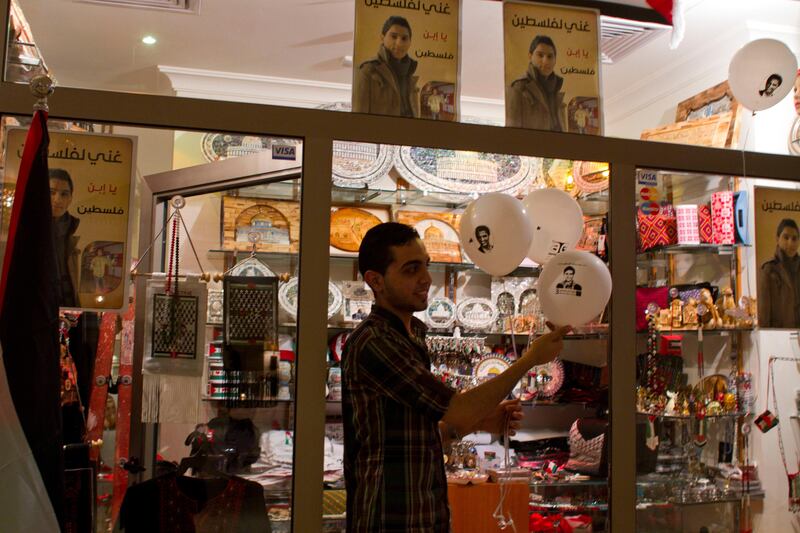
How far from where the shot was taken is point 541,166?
2.56 m

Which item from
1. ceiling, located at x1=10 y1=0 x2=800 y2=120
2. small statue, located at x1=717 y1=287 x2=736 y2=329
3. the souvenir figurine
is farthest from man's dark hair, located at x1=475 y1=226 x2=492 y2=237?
small statue, located at x1=717 y1=287 x2=736 y2=329

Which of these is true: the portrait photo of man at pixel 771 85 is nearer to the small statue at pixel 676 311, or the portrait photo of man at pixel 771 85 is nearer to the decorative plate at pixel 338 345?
the small statue at pixel 676 311

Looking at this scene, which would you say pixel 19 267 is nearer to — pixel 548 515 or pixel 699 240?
pixel 548 515

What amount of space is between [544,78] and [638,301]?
32.9 inches

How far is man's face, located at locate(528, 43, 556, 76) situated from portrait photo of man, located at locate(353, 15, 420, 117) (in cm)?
43

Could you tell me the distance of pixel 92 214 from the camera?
7.20ft

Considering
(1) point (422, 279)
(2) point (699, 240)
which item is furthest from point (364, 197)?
(2) point (699, 240)

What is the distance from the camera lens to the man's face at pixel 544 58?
2.52 meters

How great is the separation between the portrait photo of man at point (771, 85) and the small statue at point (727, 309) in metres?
0.73

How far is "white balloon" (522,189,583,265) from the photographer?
8.36ft

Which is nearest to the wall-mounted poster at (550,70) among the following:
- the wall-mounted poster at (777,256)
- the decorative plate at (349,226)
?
the decorative plate at (349,226)

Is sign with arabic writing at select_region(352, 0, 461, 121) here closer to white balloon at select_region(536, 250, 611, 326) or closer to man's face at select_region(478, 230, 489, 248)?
man's face at select_region(478, 230, 489, 248)

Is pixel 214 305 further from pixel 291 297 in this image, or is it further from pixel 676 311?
pixel 676 311

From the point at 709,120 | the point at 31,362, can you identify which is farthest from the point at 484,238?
the point at 31,362
